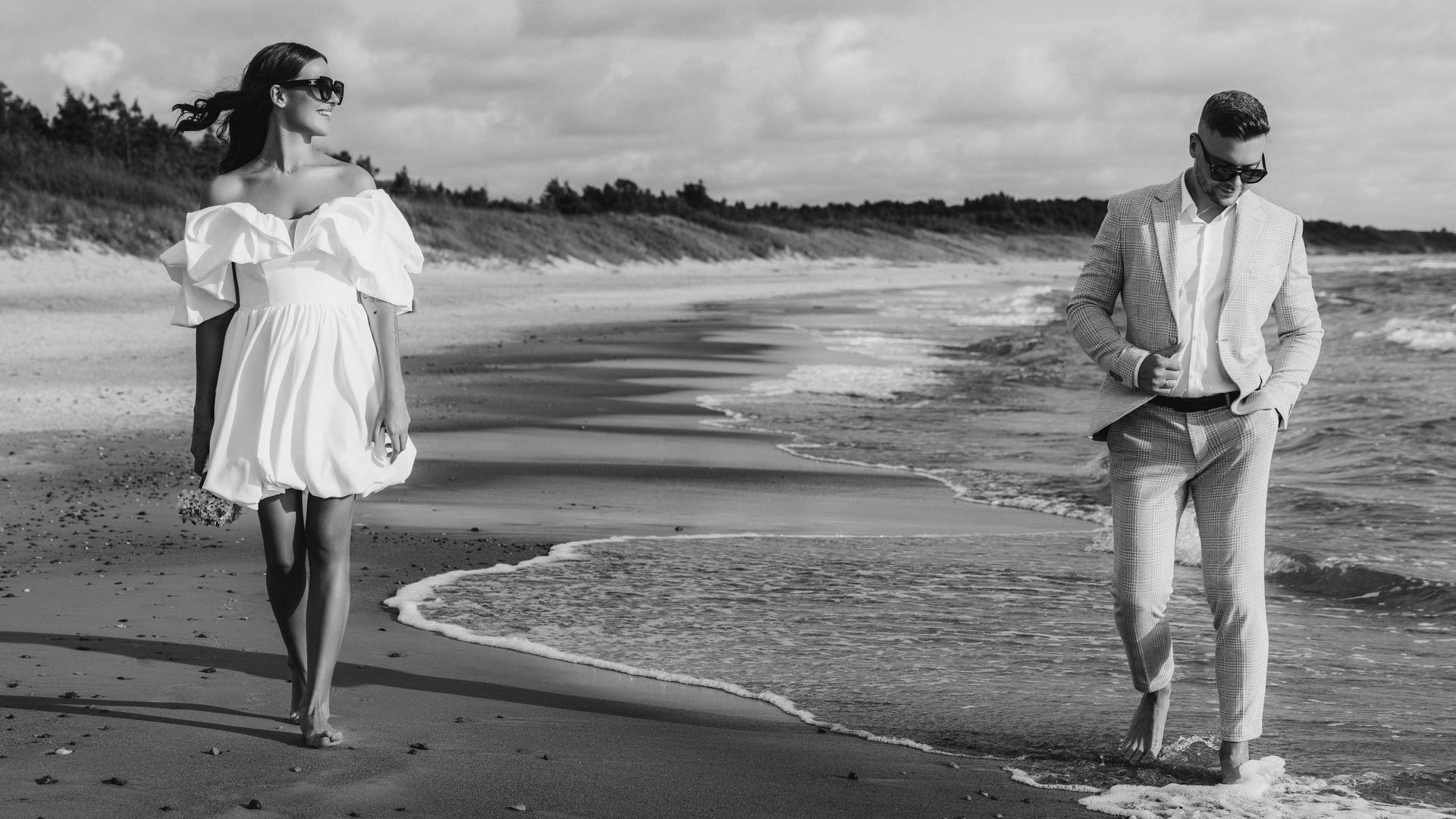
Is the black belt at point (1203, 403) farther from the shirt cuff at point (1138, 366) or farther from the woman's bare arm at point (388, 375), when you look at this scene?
the woman's bare arm at point (388, 375)

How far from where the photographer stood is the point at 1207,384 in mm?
3281

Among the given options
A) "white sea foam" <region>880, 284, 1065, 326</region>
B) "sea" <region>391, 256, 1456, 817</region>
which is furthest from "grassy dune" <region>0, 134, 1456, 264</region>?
"sea" <region>391, 256, 1456, 817</region>

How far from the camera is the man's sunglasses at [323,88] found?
3.41 m

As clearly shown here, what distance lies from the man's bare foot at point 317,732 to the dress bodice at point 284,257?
0.99 meters

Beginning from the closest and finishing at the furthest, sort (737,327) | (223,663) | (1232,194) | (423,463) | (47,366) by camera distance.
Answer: (1232,194) < (223,663) < (423,463) < (47,366) < (737,327)

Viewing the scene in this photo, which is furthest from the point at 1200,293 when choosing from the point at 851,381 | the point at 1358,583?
the point at 851,381

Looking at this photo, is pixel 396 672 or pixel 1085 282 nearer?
pixel 1085 282

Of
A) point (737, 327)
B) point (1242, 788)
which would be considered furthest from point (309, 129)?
point (737, 327)

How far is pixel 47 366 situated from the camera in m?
13.3

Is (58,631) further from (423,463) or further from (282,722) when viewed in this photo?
(423,463)

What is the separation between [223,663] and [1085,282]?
2669 millimetres

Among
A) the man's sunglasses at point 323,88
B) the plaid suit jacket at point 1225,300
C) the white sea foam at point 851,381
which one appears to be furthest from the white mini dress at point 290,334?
the white sea foam at point 851,381

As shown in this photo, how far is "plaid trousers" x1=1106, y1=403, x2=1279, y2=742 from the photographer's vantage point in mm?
3312

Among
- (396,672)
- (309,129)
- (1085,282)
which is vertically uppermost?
(309,129)
